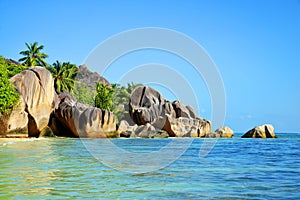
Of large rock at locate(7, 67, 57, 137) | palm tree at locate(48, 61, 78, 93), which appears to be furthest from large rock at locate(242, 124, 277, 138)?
large rock at locate(7, 67, 57, 137)

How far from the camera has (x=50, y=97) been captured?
34.3 meters

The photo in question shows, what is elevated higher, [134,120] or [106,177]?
[134,120]

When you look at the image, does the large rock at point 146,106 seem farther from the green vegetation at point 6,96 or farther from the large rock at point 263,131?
the green vegetation at point 6,96

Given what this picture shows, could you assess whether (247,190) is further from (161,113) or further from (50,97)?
(161,113)

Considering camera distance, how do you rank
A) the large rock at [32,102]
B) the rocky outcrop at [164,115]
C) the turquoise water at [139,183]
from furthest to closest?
the rocky outcrop at [164,115] < the large rock at [32,102] < the turquoise water at [139,183]

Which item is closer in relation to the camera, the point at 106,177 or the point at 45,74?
the point at 106,177

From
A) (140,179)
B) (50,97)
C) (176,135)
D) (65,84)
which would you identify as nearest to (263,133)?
(176,135)

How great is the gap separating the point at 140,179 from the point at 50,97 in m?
26.5

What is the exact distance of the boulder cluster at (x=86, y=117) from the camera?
31000 mm

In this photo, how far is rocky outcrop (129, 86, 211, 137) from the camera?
49.2 metres

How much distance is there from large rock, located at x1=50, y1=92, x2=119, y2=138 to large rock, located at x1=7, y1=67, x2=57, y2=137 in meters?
2.74

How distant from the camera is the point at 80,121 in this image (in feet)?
119

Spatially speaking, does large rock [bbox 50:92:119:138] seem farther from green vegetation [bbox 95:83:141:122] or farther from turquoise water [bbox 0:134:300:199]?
turquoise water [bbox 0:134:300:199]

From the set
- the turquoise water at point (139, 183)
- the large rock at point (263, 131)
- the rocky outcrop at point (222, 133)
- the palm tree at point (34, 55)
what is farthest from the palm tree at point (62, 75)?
the turquoise water at point (139, 183)
